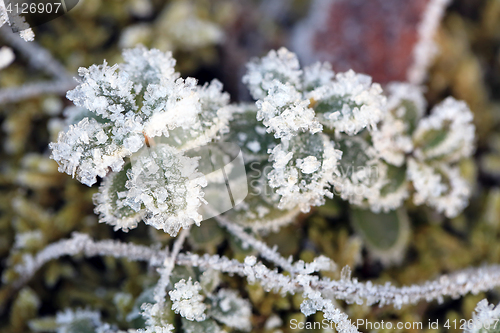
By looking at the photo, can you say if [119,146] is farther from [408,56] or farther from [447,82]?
[447,82]

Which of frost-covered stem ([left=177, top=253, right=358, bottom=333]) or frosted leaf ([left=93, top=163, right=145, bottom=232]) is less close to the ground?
frosted leaf ([left=93, top=163, right=145, bottom=232])

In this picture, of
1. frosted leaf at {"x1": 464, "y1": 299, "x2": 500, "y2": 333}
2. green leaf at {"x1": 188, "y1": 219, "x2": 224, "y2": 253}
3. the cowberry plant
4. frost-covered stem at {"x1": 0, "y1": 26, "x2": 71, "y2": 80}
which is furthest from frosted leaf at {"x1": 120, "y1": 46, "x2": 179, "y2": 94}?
frosted leaf at {"x1": 464, "y1": 299, "x2": 500, "y2": 333}

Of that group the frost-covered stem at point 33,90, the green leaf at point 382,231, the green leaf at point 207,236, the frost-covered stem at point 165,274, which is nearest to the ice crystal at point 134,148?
the frost-covered stem at point 165,274

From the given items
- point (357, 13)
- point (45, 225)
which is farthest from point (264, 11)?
point (45, 225)

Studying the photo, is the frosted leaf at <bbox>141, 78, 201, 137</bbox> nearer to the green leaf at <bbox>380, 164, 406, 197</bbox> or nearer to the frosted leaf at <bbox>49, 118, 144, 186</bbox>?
the frosted leaf at <bbox>49, 118, 144, 186</bbox>

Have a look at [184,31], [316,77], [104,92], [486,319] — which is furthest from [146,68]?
[486,319]

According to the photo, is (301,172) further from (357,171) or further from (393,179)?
(393,179)
